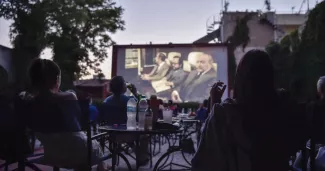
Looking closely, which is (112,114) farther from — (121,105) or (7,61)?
(7,61)

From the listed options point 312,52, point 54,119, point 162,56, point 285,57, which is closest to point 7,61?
point 162,56

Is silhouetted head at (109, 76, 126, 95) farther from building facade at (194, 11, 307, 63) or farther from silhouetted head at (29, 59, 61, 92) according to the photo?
building facade at (194, 11, 307, 63)

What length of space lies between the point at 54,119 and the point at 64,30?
21239mm

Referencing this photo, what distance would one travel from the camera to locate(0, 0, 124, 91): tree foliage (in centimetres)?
1897

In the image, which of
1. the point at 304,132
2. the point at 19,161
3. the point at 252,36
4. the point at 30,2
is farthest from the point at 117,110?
the point at 252,36

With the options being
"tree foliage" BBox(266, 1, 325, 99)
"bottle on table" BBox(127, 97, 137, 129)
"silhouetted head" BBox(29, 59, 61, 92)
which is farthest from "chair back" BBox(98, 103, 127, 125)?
"tree foliage" BBox(266, 1, 325, 99)

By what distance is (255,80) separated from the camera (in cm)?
187

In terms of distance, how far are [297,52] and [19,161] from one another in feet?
68.4

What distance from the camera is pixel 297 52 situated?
21688 millimetres

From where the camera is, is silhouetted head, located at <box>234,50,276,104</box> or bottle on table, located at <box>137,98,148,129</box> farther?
bottle on table, located at <box>137,98,148,129</box>

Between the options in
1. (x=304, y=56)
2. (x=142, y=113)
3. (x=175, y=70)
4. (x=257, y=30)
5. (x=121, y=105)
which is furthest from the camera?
(x=257, y=30)

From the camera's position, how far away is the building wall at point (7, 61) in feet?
55.7

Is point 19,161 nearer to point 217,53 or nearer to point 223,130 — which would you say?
point 223,130

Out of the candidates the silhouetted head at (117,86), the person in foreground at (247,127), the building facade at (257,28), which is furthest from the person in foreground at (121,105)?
the building facade at (257,28)
